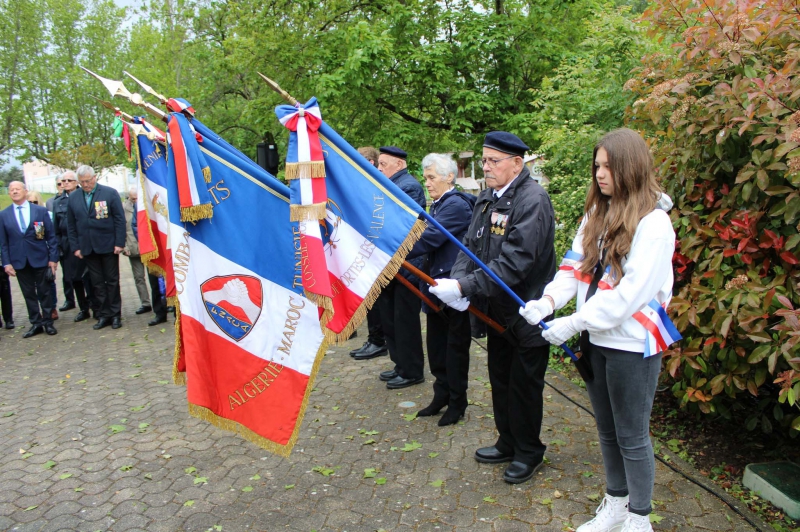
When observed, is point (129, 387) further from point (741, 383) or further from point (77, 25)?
point (77, 25)

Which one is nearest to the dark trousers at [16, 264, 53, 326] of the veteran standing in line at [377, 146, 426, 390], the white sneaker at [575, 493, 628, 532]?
the veteran standing in line at [377, 146, 426, 390]

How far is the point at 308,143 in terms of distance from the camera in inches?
120

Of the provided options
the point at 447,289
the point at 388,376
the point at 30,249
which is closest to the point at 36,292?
the point at 30,249

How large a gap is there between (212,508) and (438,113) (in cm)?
880

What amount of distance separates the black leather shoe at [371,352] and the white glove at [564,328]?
12.8ft

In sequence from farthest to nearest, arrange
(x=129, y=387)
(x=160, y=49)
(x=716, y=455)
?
1. (x=160, y=49)
2. (x=129, y=387)
3. (x=716, y=455)

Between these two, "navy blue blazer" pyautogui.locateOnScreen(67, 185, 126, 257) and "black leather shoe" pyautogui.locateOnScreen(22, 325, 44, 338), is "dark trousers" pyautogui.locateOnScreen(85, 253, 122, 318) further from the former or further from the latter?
"black leather shoe" pyautogui.locateOnScreen(22, 325, 44, 338)

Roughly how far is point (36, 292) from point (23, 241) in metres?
0.80

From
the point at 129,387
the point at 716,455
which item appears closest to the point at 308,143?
the point at 716,455

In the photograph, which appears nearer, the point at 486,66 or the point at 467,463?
the point at 467,463

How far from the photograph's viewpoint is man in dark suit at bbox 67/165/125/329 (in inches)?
330

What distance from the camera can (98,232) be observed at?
843 cm

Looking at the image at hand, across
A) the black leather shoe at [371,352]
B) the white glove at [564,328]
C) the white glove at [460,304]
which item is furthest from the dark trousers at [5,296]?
the white glove at [564,328]

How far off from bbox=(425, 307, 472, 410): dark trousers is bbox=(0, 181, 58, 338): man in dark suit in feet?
A: 21.0
